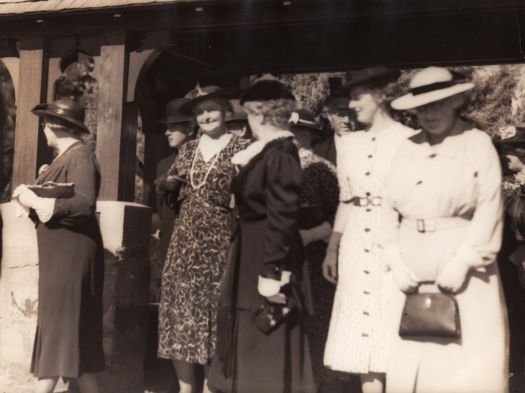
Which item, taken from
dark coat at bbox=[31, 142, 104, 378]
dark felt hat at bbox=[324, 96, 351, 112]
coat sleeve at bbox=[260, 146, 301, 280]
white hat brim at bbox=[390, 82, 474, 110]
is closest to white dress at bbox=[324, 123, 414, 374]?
white hat brim at bbox=[390, 82, 474, 110]

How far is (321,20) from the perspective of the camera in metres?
5.72

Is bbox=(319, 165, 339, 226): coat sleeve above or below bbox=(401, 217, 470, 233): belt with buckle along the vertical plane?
above

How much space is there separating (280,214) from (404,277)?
766 mm

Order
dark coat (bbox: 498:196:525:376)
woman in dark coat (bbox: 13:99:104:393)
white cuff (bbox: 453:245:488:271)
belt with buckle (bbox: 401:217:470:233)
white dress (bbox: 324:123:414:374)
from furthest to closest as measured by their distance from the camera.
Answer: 1. dark coat (bbox: 498:196:525:376)
2. woman in dark coat (bbox: 13:99:104:393)
3. white dress (bbox: 324:123:414:374)
4. belt with buckle (bbox: 401:217:470:233)
5. white cuff (bbox: 453:245:488:271)

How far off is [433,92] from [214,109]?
1.72 metres

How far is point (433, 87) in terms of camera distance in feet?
12.2

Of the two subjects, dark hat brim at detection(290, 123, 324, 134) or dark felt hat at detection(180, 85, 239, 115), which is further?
dark hat brim at detection(290, 123, 324, 134)

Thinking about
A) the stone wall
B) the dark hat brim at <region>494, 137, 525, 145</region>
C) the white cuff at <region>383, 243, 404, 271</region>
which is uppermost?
the dark hat brim at <region>494, 137, 525, 145</region>

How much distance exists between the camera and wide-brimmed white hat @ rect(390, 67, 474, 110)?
144 inches

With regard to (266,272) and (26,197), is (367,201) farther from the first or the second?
(26,197)

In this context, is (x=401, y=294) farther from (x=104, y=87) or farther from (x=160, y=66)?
(x=160, y=66)

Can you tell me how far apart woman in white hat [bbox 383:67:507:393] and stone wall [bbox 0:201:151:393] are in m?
2.75

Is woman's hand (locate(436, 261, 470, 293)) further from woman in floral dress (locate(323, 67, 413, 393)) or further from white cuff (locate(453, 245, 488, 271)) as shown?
woman in floral dress (locate(323, 67, 413, 393))

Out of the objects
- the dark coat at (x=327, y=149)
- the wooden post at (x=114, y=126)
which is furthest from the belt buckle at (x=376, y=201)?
the wooden post at (x=114, y=126)
